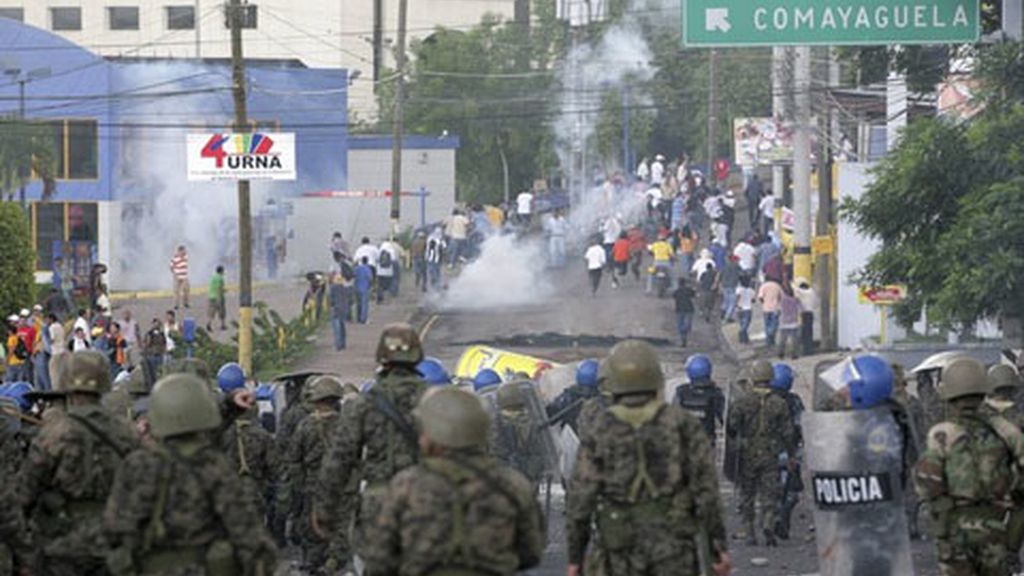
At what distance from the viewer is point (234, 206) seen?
6050cm

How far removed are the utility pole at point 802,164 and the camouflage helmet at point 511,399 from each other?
21127mm

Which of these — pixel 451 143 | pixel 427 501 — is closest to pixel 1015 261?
pixel 427 501

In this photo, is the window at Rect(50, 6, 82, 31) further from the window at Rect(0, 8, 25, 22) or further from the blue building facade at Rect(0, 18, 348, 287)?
the blue building facade at Rect(0, 18, 348, 287)

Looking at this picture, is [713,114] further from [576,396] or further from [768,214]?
[576,396]

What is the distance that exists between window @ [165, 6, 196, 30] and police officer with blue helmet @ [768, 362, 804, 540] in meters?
80.5

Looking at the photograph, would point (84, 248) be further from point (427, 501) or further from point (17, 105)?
point (427, 501)

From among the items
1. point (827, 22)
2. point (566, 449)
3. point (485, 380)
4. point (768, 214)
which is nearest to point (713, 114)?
point (768, 214)

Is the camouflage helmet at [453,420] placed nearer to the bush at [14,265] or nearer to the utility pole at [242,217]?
the utility pole at [242,217]

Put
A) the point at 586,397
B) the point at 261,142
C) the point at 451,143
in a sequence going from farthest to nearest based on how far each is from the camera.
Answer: the point at 451,143 < the point at 261,142 < the point at 586,397

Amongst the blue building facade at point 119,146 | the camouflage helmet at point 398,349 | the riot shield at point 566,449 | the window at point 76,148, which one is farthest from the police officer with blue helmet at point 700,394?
the window at point 76,148

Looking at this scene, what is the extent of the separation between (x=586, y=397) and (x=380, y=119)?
65635mm

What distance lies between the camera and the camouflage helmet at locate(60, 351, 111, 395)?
11453mm

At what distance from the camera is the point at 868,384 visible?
13594mm

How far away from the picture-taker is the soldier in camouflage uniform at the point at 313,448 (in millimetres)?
15148
